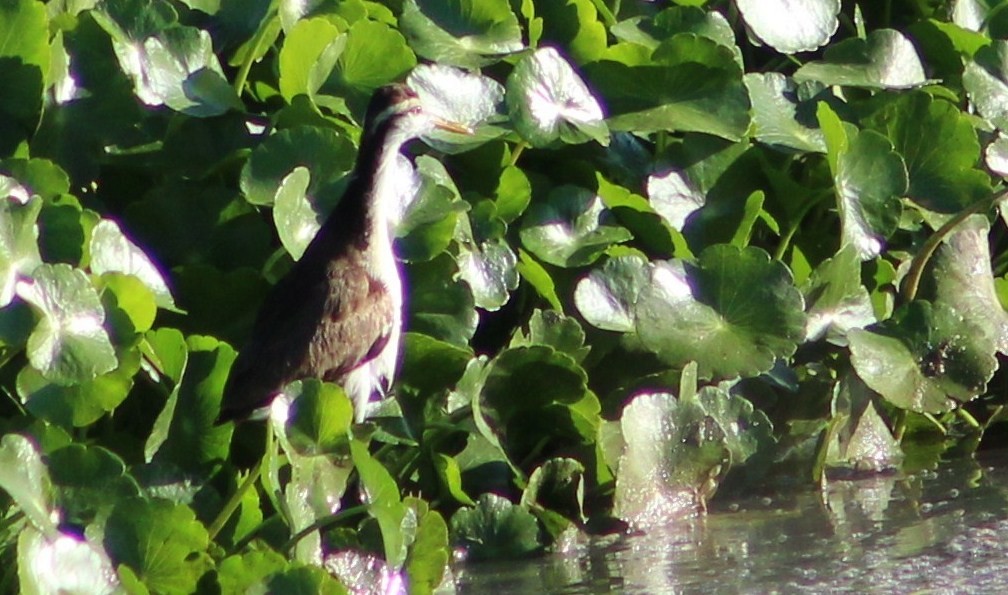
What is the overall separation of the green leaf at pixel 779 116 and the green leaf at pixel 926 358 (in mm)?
613

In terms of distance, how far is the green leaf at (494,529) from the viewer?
518 cm

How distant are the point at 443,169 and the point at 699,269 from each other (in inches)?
32.4

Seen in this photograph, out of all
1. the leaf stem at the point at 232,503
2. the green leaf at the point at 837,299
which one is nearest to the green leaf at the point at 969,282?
the green leaf at the point at 837,299

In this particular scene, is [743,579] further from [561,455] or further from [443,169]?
[443,169]

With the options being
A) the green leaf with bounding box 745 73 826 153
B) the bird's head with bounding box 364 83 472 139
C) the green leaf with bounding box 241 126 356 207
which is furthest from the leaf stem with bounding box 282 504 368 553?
the green leaf with bounding box 745 73 826 153

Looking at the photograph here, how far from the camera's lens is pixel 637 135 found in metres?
6.21

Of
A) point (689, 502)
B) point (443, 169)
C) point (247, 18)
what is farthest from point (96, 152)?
point (689, 502)

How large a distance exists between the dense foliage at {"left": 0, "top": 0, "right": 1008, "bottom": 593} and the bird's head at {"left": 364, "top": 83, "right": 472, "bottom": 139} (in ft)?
0.43

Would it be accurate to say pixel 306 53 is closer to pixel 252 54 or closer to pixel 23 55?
pixel 252 54

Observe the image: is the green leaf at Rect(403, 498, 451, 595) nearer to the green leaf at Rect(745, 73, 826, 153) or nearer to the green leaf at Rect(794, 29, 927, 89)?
the green leaf at Rect(745, 73, 826, 153)

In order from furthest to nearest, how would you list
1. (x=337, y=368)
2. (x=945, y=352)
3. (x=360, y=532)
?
(x=945, y=352)
(x=337, y=368)
(x=360, y=532)

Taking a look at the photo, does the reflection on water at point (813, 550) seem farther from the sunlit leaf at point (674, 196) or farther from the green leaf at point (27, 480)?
the green leaf at point (27, 480)

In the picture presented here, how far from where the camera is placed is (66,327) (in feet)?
15.3

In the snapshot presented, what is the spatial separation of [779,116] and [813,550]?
152 cm
